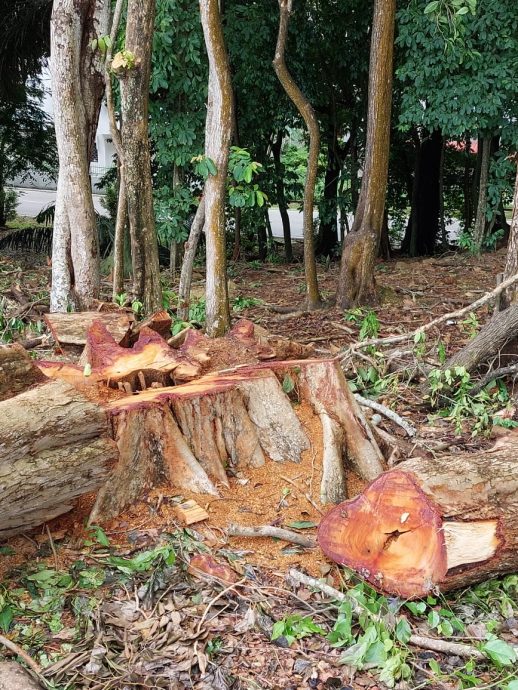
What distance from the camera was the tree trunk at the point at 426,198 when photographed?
12.8 metres

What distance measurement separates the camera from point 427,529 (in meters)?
2.86

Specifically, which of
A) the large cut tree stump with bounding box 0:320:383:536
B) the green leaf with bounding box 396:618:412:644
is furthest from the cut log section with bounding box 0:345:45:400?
the green leaf with bounding box 396:618:412:644

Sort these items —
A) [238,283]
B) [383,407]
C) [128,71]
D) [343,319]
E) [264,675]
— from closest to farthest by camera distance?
[264,675] → [383,407] → [128,71] → [343,319] → [238,283]

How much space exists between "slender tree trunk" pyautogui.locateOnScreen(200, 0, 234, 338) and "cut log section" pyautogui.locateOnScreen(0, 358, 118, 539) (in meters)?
3.18

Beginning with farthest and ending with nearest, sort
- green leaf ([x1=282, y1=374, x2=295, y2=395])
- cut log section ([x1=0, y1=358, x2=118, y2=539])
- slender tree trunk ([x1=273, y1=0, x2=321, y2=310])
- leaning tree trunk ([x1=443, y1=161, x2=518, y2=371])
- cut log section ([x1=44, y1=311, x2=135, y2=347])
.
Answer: slender tree trunk ([x1=273, y1=0, x2=321, y2=310]) < leaning tree trunk ([x1=443, y1=161, x2=518, y2=371]) < cut log section ([x1=44, y1=311, x2=135, y2=347]) < green leaf ([x1=282, y1=374, x2=295, y2=395]) < cut log section ([x1=0, y1=358, x2=118, y2=539])

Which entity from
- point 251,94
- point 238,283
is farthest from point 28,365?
point 251,94

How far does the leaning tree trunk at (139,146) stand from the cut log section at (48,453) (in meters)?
3.13

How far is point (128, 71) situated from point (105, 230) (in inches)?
213

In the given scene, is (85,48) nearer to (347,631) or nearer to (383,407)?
(383,407)

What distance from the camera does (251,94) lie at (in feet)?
35.5

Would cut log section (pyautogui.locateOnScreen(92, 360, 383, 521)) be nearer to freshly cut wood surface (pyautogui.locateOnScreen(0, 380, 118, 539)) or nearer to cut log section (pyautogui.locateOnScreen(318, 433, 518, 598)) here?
freshly cut wood surface (pyautogui.locateOnScreen(0, 380, 118, 539))

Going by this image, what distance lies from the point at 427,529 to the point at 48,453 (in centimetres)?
157

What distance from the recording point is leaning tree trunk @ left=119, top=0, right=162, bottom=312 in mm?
5613

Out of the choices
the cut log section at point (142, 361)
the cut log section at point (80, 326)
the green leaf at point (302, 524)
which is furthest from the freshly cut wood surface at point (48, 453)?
the cut log section at point (80, 326)
